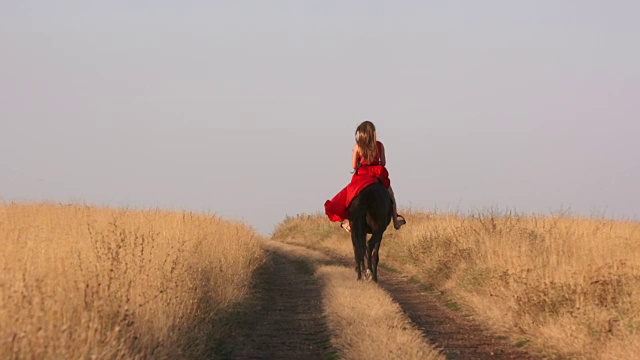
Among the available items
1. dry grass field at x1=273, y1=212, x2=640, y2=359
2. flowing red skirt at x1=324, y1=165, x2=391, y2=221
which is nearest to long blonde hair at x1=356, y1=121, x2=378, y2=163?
flowing red skirt at x1=324, y1=165, x2=391, y2=221

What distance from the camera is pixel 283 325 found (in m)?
9.67

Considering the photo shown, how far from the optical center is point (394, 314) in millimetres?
9031

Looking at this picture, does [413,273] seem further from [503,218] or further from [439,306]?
[439,306]

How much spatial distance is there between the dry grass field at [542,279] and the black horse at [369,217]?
168 cm

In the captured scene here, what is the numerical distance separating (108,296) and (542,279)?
628cm

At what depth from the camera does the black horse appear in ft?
40.7

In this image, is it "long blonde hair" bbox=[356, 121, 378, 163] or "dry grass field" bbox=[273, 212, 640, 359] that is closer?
"dry grass field" bbox=[273, 212, 640, 359]

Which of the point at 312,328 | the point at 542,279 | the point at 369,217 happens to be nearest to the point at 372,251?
the point at 369,217

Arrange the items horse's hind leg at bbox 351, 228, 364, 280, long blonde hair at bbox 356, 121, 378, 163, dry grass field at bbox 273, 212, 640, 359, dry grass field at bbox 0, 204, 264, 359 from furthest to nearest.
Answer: horse's hind leg at bbox 351, 228, 364, 280 → long blonde hair at bbox 356, 121, 378, 163 → dry grass field at bbox 273, 212, 640, 359 → dry grass field at bbox 0, 204, 264, 359

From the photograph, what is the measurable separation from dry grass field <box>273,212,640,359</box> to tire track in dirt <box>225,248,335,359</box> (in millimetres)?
2530

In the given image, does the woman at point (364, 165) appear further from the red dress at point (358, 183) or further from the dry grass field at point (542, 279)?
the dry grass field at point (542, 279)

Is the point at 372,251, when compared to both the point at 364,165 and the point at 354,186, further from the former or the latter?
the point at 364,165

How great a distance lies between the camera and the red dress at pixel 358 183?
1245 centimetres

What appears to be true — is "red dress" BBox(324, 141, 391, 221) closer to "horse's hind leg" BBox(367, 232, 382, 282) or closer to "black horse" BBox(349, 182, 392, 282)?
"black horse" BBox(349, 182, 392, 282)
